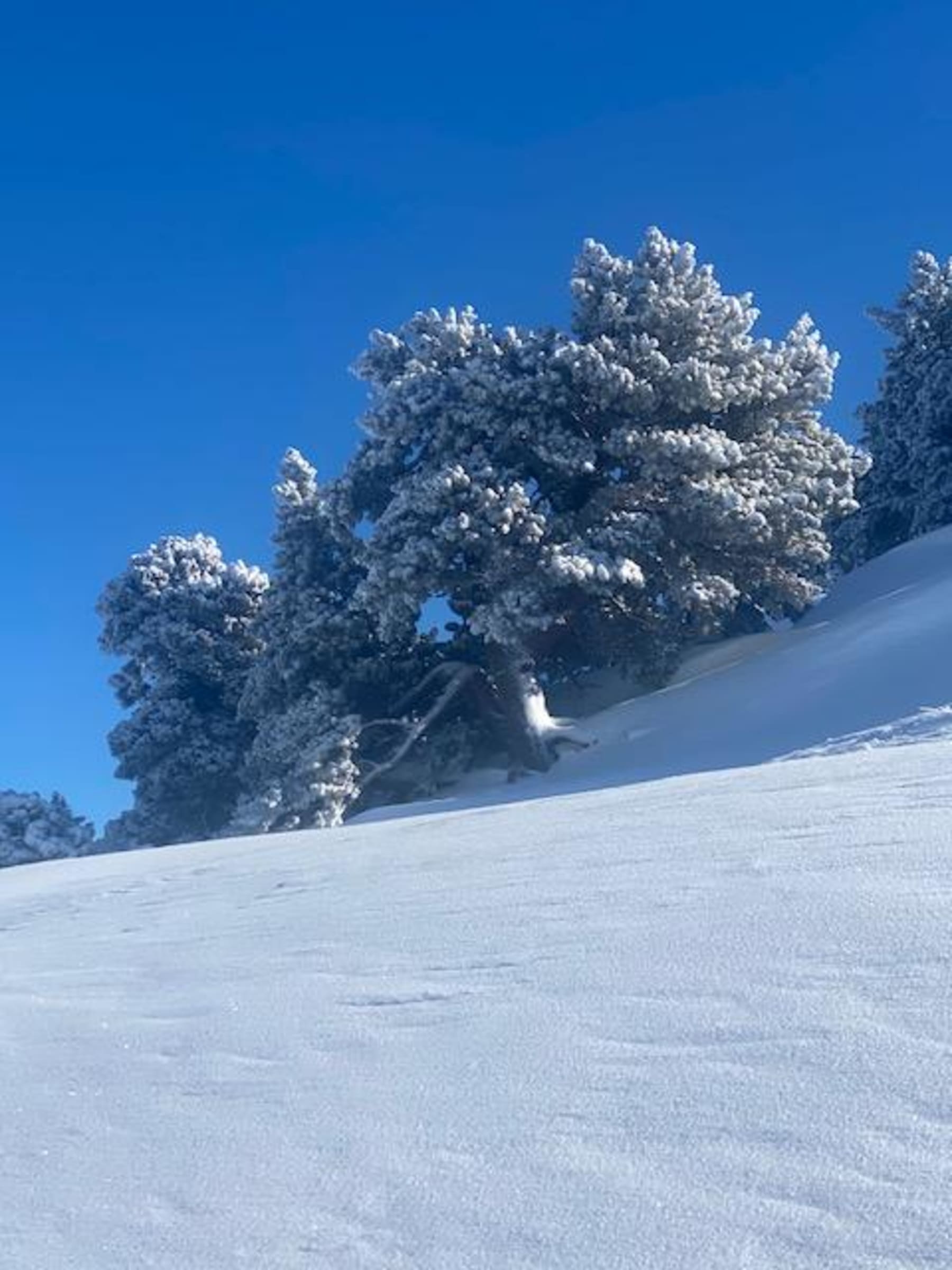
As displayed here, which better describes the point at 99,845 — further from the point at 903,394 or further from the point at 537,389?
the point at 903,394

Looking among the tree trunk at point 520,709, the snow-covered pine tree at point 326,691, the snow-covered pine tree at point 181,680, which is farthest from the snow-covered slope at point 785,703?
the snow-covered pine tree at point 181,680

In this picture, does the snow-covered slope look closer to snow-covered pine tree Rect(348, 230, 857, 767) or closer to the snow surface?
snow-covered pine tree Rect(348, 230, 857, 767)

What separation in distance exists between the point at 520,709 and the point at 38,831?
8.61m

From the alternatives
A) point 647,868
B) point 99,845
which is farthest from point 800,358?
point 647,868

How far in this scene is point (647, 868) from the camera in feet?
24.0

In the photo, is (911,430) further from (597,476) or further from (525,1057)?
(525,1057)

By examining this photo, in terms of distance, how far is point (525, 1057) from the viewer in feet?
15.5

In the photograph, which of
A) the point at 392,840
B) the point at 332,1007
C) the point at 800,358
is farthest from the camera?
the point at 800,358

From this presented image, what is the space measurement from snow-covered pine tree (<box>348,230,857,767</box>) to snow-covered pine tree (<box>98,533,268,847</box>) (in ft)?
19.0

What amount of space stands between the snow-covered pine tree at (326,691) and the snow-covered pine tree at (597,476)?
114 cm

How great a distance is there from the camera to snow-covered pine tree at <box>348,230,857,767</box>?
20656 millimetres

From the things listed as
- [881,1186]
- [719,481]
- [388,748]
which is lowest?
[881,1186]

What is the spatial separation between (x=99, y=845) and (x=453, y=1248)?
929 inches

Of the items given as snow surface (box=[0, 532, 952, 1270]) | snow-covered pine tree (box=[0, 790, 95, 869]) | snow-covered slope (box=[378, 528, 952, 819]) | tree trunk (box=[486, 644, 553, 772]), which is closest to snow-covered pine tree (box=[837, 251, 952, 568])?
snow-covered slope (box=[378, 528, 952, 819])
